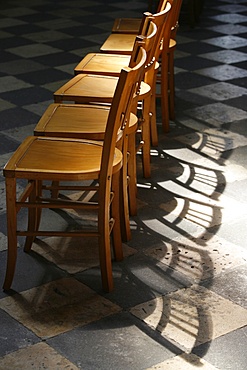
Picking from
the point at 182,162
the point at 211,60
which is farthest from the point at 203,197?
the point at 211,60

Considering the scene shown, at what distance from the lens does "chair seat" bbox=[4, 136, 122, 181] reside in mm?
3148

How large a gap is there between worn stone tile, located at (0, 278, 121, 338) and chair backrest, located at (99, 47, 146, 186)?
45 cm

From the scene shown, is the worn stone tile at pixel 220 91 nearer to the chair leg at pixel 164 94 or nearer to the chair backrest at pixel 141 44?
the chair leg at pixel 164 94

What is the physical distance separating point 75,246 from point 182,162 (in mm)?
1251

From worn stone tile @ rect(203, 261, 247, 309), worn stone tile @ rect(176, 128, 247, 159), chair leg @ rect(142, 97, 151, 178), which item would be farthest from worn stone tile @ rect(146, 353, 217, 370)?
worn stone tile @ rect(176, 128, 247, 159)

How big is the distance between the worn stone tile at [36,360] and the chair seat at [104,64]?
6.44 ft

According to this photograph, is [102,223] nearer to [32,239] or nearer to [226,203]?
[32,239]

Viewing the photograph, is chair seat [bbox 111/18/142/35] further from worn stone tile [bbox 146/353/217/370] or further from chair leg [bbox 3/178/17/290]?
worn stone tile [bbox 146/353/217/370]

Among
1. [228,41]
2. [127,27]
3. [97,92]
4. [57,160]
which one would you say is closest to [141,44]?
[57,160]

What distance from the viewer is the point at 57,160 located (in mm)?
3264

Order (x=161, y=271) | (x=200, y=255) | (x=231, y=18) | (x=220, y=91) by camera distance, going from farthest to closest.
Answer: (x=231, y=18), (x=220, y=91), (x=200, y=255), (x=161, y=271)

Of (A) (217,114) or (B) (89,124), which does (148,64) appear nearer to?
(B) (89,124)

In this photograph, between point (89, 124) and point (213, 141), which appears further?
point (213, 141)

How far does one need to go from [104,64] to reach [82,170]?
159 centimetres
